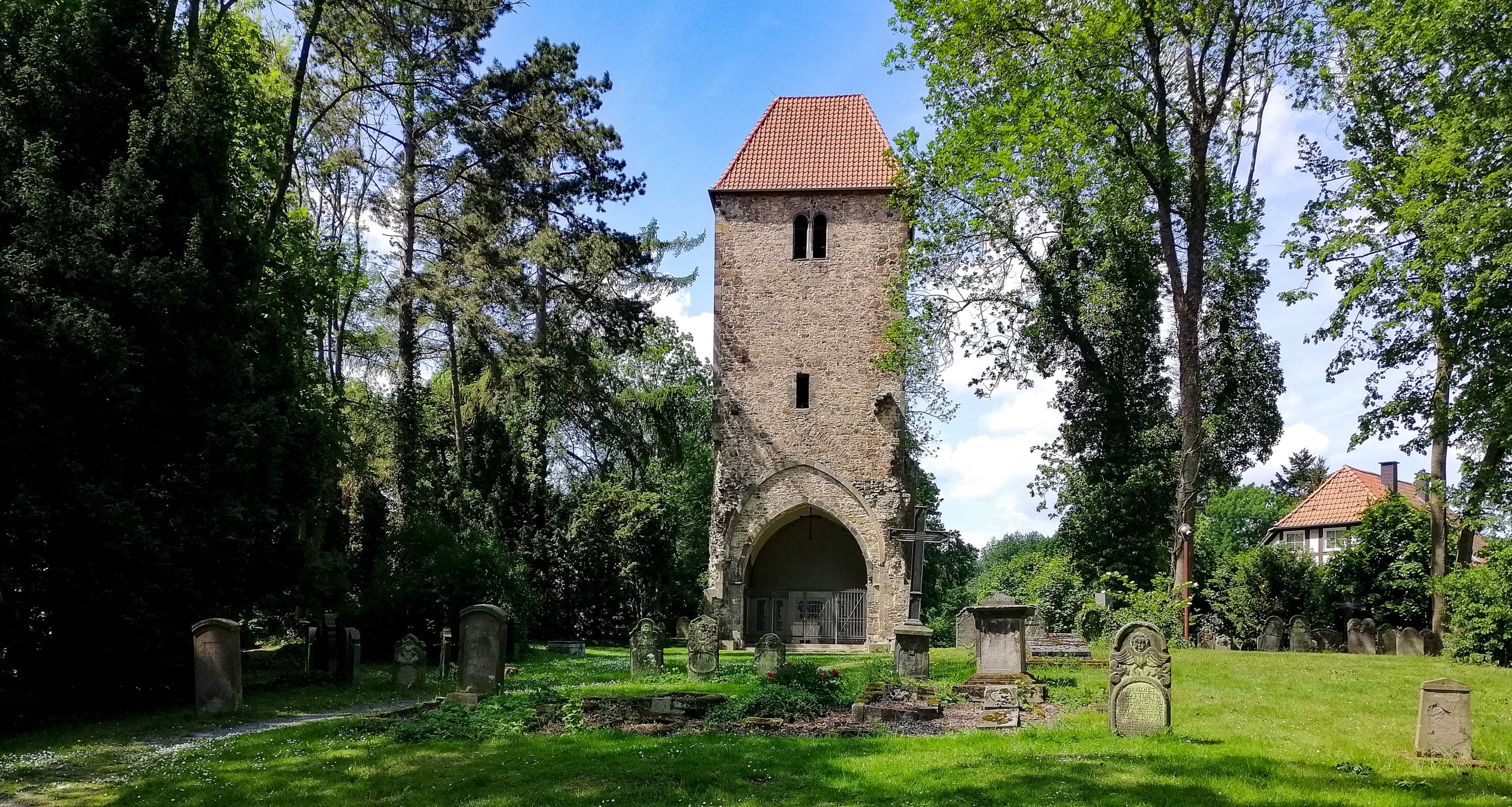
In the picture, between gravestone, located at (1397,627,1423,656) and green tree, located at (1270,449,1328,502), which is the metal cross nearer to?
gravestone, located at (1397,627,1423,656)

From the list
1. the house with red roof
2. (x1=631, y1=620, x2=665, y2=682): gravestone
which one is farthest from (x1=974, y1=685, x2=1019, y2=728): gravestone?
the house with red roof

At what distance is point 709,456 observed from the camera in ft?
126

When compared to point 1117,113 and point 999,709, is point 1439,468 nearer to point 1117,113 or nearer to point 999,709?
point 1117,113

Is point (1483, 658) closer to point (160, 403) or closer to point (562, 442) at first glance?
point (160, 403)

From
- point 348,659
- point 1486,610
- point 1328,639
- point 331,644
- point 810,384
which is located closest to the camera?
point 348,659

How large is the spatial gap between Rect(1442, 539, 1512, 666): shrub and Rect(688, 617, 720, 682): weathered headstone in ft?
40.2

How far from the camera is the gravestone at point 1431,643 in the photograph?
1903 cm

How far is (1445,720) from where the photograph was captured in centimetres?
754

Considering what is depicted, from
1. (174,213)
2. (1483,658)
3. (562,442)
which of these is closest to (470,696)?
(174,213)

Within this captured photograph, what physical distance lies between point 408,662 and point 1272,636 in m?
17.4

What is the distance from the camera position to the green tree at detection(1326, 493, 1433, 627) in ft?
70.0

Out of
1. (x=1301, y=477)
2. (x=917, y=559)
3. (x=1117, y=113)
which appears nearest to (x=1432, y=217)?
(x=1117, y=113)

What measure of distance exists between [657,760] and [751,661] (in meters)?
10.7

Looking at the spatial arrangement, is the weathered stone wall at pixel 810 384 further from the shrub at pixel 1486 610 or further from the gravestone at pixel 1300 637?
the shrub at pixel 1486 610
